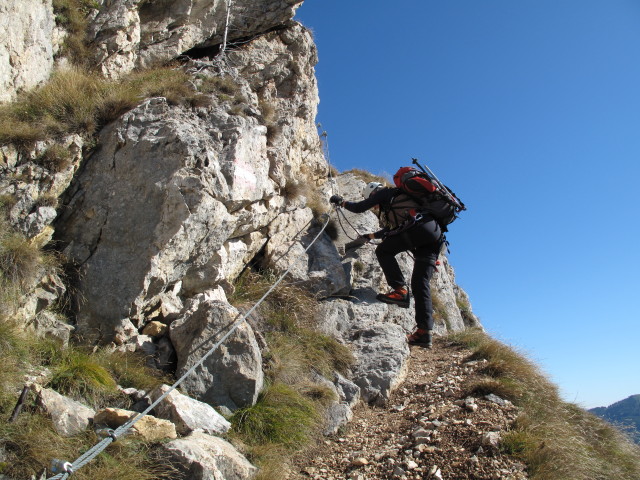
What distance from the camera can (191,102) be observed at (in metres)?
8.04

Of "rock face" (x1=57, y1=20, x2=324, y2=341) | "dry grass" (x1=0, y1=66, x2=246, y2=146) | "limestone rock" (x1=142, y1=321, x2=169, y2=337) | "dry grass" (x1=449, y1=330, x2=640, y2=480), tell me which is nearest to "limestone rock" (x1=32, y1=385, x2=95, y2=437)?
"rock face" (x1=57, y1=20, x2=324, y2=341)

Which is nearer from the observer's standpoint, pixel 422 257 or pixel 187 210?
pixel 187 210

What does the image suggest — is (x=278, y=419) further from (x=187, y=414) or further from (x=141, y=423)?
(x=141, y=423)

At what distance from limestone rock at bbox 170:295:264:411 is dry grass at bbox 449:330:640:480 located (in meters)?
3.06

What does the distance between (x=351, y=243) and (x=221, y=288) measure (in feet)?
12.2

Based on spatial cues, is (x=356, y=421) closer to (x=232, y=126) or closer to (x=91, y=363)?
(x=91, y=363)

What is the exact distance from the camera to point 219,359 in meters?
5.63

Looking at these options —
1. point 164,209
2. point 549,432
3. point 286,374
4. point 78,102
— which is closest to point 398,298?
point 286,374

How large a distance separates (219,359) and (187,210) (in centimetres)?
208

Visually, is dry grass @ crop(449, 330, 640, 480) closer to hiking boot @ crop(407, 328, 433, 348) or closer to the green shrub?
hiking boot @ crop(407, 328, 433, 348)

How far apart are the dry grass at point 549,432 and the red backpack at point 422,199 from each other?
2460mm

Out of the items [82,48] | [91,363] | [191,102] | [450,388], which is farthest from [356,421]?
[82,48]

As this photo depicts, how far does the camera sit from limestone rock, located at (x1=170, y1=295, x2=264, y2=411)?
5.50 meters

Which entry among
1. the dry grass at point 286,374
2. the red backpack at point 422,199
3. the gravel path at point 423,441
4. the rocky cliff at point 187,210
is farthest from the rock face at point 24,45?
the gravel path at point 423,441
